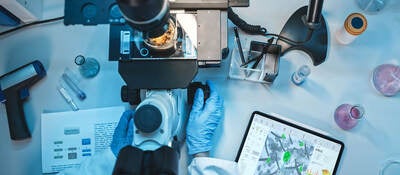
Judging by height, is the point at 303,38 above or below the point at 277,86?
above

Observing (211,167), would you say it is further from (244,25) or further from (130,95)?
(244,25)

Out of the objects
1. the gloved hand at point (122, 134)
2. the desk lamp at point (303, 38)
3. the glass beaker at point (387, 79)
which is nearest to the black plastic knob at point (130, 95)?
the gloved hand at point (122, 134)

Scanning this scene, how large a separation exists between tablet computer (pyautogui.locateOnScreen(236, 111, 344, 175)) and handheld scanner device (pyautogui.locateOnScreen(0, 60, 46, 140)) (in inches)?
26.7

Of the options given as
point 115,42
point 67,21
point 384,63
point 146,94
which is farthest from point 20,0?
point 384,63

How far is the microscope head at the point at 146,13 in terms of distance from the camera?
0.56 meters

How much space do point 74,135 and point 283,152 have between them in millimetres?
649

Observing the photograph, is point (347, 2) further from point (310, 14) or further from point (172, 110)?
point (172, 110)

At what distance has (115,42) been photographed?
0.85m

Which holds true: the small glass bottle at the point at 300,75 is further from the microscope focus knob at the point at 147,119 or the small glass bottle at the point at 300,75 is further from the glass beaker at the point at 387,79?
the microscope focus knob at the point at 147,119

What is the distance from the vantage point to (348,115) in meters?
1.00

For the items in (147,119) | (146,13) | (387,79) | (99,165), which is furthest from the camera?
(387,79)

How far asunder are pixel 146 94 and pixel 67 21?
0.27 meters

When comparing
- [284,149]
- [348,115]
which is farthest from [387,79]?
[284,149]

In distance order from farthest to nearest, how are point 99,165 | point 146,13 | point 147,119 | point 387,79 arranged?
point 387,79, point 99,165, point 147,119, point 146,13
